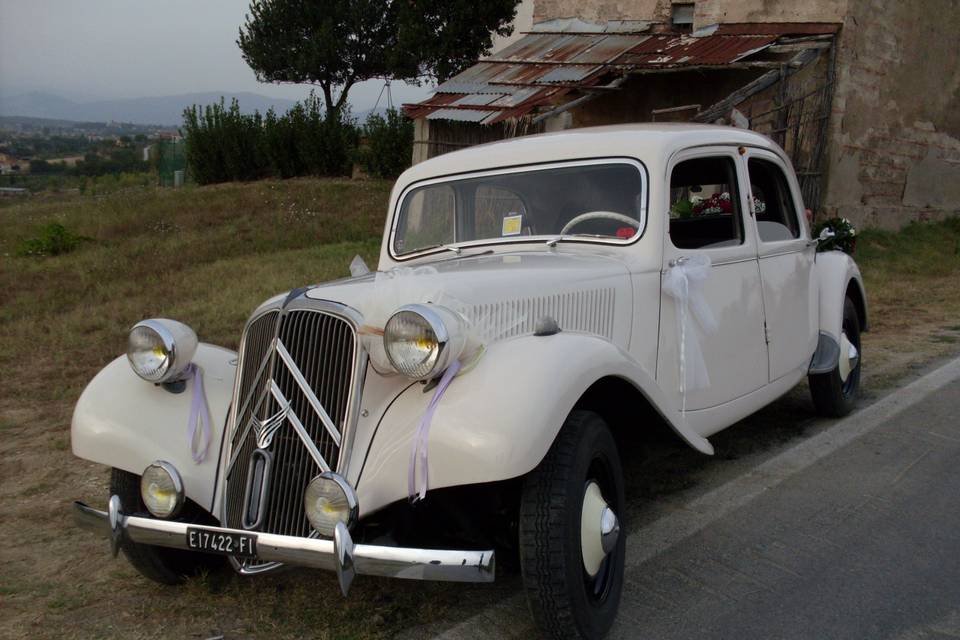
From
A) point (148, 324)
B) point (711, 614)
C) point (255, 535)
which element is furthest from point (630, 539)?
point (148, 324)

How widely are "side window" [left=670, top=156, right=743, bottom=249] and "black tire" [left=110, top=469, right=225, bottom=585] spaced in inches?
84.8

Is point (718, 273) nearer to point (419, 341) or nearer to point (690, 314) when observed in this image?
point (690, 314)

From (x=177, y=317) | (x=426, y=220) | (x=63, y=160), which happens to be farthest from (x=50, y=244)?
(x=63, y=160)

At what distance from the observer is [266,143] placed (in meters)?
18.8

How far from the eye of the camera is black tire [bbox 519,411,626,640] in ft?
7.99

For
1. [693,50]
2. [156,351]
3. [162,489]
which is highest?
[693,50]

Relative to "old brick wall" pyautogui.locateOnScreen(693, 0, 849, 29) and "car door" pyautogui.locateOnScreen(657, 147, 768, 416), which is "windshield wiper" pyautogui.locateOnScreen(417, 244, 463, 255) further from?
"old brick wall" pyautogui.locateOnScreen(693, 0, 849, 29)

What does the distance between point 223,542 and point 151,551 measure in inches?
24.5

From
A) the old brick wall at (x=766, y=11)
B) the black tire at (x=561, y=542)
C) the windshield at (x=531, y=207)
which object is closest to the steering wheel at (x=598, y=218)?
the windshield at (x=531, y=207)

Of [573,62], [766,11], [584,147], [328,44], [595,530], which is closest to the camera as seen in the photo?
[595,530]

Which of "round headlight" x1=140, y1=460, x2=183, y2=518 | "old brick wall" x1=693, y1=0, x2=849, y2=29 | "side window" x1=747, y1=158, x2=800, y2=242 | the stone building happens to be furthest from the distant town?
"round headlight" x1=140, y1=460, x2=183, y2=518

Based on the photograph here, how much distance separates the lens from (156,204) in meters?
15.2

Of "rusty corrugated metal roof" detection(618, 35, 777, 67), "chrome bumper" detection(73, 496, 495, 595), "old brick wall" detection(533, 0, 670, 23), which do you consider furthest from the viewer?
"old brick wall" detection(533, 0, 670, 23)

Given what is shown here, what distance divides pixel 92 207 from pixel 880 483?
565 inches
